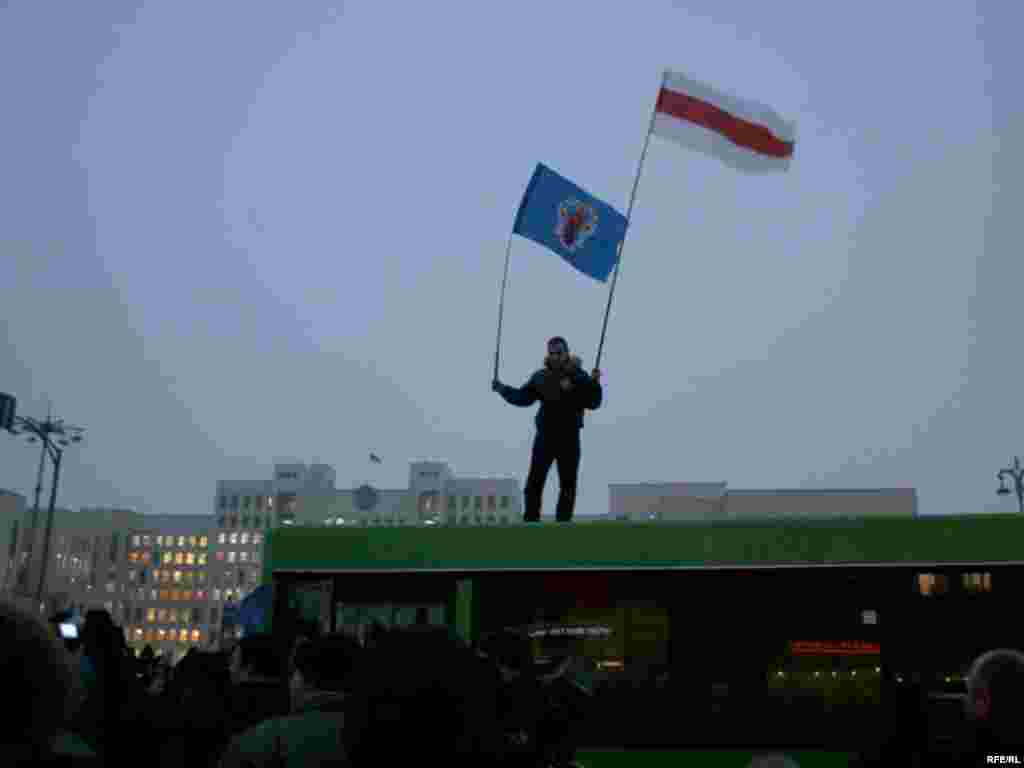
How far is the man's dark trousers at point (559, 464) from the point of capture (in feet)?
44.8

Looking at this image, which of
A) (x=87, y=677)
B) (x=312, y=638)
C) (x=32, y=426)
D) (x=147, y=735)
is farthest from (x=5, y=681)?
(x=32, y=426)

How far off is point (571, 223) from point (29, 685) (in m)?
13.9

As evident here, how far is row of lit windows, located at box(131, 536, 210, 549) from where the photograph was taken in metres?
193

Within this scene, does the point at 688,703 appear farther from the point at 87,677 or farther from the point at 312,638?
the point at 312,638

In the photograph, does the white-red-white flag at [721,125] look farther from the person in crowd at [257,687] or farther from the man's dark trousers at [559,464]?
the person in crowd at [257,687]

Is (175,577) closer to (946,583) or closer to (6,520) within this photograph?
(6,520)

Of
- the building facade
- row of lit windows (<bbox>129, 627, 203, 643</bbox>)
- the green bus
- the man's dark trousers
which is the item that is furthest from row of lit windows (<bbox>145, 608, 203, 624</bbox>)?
the green bus

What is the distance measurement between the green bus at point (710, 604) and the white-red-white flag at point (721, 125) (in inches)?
278

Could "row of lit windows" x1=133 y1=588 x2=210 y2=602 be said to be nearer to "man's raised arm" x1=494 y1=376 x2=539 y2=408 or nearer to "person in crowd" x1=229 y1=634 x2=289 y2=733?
"man's raised arm" x1=494 y1=376 x2=539 y2=408

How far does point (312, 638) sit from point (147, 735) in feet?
5.34

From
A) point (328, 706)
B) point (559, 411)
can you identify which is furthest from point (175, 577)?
point (328, 706)

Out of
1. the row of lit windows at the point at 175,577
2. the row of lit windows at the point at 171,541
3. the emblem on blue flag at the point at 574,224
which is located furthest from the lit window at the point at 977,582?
the row of lit windows at the point at 171,541

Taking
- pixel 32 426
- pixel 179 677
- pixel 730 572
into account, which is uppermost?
pixel 32 426

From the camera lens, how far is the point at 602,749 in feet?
39.7
